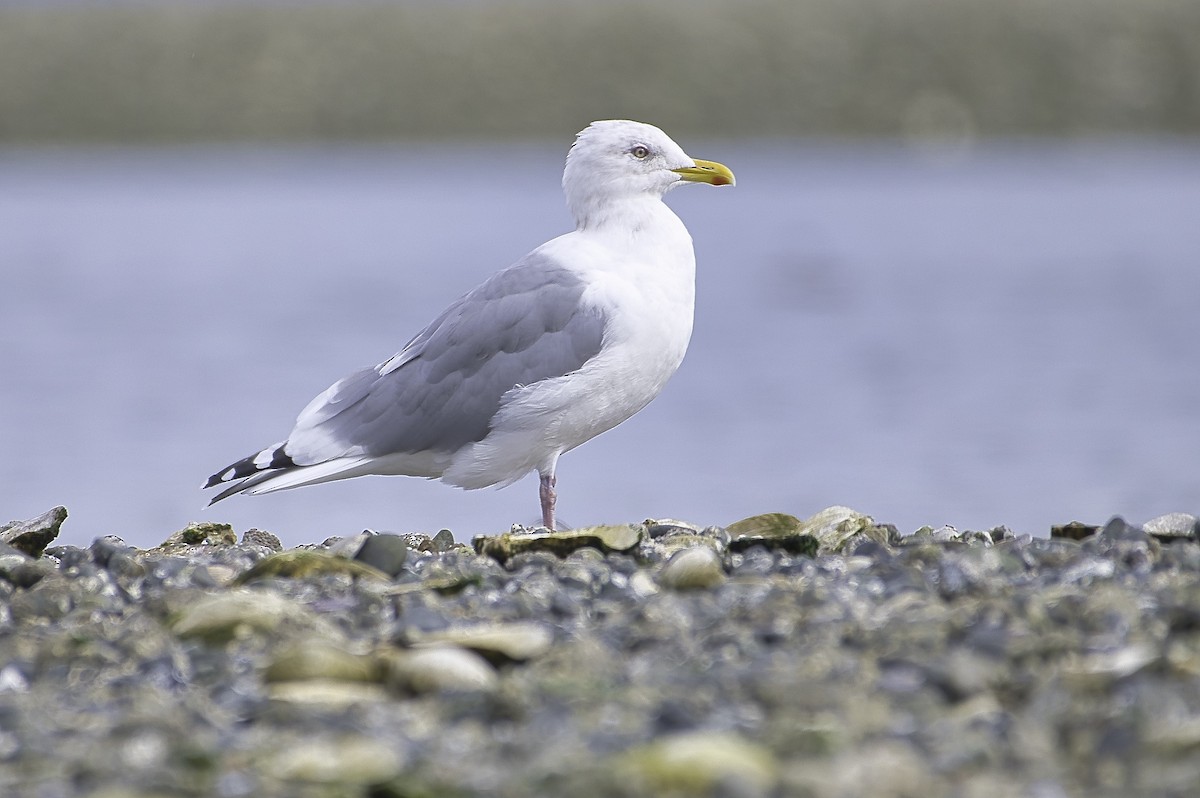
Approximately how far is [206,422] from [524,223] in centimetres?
1595

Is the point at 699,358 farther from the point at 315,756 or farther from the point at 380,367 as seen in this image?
the point at 315,756

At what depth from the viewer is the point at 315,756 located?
3.11 m

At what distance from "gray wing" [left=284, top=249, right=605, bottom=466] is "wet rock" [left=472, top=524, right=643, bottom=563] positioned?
0.95 meters

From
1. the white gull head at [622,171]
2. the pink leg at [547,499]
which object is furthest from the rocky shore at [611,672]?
the white gull head at [622,171]

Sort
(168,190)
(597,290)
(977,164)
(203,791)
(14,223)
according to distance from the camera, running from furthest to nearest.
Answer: (977,164) → (168,190) → (14,223) → (597,290) → (203,791)

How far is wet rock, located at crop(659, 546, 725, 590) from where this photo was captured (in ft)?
14.2

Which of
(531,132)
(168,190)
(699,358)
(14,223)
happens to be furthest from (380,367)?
(531,132)

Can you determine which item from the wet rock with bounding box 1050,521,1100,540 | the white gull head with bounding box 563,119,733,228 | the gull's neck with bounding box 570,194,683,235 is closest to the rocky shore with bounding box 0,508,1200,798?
the wet rock with bounding box 1050,521,1100,540

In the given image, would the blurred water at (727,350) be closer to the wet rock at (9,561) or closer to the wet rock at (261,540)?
the wet rock at (261,540)

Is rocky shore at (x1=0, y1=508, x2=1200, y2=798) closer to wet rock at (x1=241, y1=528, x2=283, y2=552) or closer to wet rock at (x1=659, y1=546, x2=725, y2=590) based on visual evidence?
wet rock at (x1=659, y1=546, x2=725, y2=590)

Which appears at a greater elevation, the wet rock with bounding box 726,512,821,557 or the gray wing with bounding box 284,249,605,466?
the gray wing with bounding box 284,249,605,466

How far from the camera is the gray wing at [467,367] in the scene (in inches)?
228

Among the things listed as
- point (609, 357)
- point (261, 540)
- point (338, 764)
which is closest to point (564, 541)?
point (609, 357)

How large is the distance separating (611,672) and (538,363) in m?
2.32
